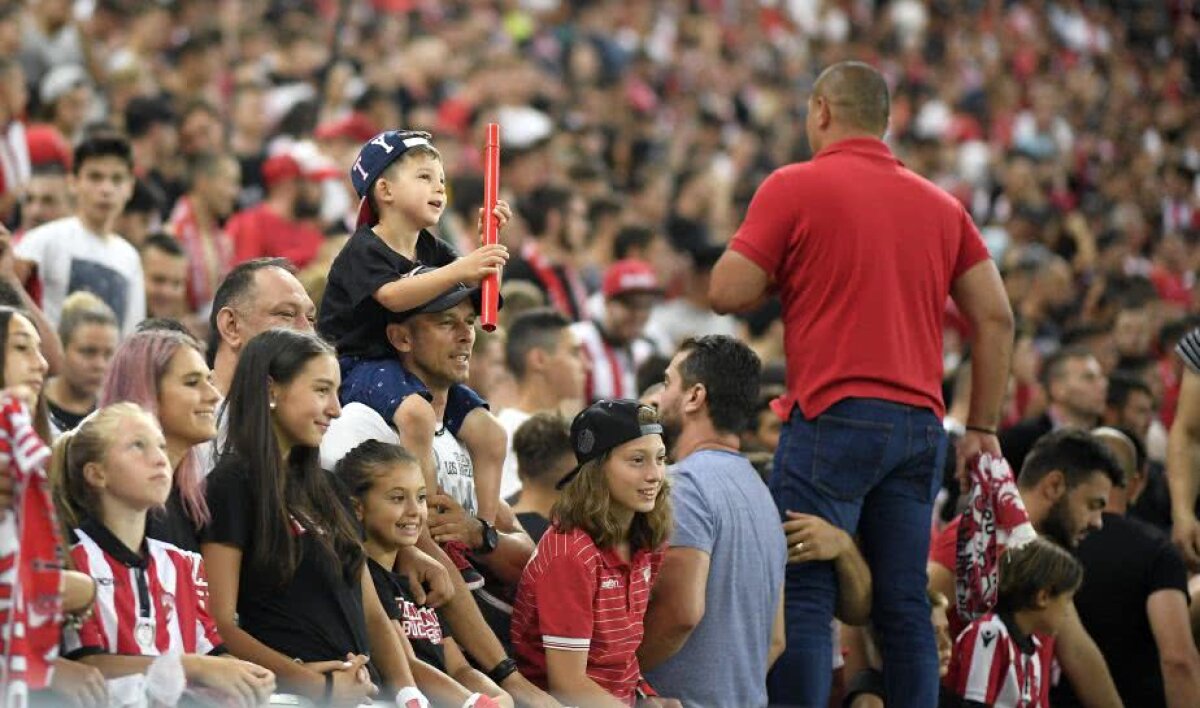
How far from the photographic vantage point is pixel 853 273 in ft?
19.5

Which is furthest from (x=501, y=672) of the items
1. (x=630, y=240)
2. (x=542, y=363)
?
(x=630, y=240)

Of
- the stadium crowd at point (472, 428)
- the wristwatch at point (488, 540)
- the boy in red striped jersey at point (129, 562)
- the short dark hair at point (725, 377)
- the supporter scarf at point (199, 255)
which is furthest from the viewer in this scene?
the supporter scarf at point (199, 255)

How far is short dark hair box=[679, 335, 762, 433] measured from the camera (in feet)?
19.8

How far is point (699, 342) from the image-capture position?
613 centimetres

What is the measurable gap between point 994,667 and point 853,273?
164 centimetres

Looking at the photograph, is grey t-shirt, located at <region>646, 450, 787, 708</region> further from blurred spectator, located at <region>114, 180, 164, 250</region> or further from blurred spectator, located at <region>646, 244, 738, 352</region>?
blurred spectator, located at <region>646, 244, 738, 352</region>

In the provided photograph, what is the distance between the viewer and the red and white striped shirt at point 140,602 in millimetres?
4418

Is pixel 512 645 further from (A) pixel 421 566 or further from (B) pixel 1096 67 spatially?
(B) pixel 1096 67

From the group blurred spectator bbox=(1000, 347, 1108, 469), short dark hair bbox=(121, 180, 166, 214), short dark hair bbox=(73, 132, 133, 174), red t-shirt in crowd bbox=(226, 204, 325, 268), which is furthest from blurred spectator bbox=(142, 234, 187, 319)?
blurred spectator bbox=(1000, 347, 1108, 469)

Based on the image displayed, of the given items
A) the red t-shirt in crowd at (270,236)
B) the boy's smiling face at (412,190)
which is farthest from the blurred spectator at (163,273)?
the boy's smiling face at (412,190)

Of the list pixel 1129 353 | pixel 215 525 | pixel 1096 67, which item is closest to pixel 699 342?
pixel 215 525

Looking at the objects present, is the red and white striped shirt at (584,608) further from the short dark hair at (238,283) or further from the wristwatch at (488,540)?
the short dark hair at (238,283)

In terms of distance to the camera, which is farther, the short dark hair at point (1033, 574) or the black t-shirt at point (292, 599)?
the short dark hair at point (1033, 574)

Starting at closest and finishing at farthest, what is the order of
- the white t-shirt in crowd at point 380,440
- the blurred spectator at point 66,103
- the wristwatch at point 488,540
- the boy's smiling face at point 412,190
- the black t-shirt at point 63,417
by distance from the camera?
the white t-shirt in crowd at point 380,440 → the boy's smiling face at point 412,190 → the wristwatch at point 488,540 → the black t-shirt at point 63,417 → the blurred spectator at point 66,103
